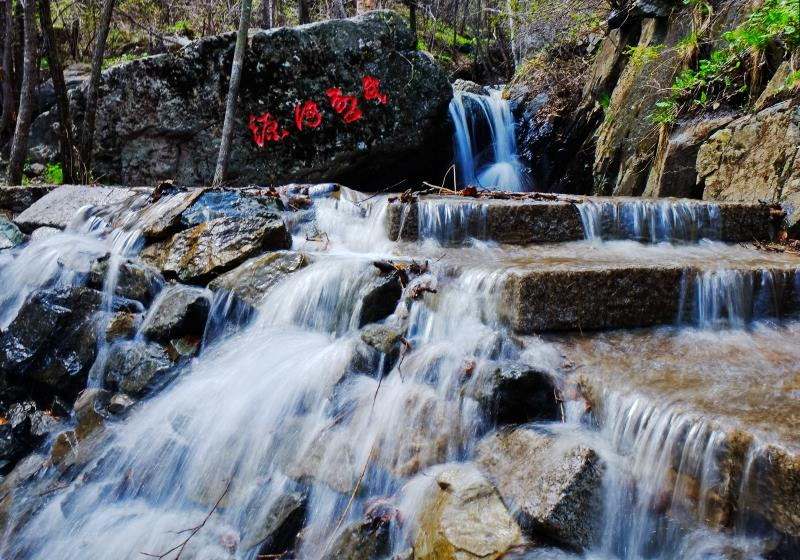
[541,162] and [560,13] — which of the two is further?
[560,13]

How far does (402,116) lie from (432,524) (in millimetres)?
7746

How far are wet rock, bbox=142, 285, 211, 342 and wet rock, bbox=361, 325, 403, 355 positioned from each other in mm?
1520

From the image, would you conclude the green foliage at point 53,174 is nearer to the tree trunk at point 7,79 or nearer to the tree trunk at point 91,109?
the tree trunk at point 91,109

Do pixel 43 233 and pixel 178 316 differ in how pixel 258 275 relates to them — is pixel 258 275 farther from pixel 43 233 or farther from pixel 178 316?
pixel 43 233

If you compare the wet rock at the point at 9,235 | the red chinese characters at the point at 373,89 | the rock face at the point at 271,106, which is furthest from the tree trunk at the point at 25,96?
the red chinese characters at the point at 373,89

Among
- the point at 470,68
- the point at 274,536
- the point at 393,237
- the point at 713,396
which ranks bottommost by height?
the point at 274,536

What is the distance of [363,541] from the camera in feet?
8.64

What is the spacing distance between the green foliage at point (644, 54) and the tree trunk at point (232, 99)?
18.5ft

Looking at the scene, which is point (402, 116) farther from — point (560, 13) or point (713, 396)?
point (713, 396)

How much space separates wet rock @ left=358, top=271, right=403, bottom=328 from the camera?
13.3 feet

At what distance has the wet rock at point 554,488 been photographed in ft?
7.74

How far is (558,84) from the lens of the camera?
1083 centimetres

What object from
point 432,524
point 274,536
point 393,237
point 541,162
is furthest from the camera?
point 541,162

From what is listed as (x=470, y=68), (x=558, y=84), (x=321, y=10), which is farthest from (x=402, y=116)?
(x=321, y=10)
